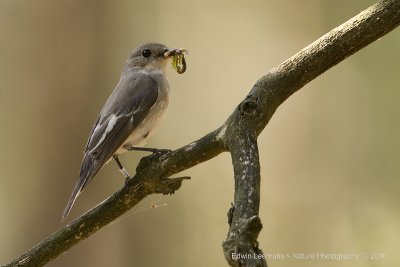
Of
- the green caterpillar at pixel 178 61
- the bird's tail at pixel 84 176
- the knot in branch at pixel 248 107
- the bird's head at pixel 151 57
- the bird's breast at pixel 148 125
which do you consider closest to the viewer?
the knot in branch at pixel 248 107

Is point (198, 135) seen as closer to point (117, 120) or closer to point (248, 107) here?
point (117, 120)

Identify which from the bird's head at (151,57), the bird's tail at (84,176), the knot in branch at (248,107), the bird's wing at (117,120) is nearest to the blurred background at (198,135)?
the bird's head at (151,57)

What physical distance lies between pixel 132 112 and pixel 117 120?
116mm

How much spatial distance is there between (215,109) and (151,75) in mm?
3135

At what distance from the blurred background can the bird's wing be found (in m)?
1.56

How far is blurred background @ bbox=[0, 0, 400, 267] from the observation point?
20.8 ft

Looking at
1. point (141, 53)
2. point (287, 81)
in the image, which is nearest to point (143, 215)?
point (141, 53)

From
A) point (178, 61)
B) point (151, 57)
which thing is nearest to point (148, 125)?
point (178, 61)

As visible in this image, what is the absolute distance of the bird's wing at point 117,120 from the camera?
4.06 m

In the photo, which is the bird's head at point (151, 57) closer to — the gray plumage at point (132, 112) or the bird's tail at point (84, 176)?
the gray plumage at point (132, 112)

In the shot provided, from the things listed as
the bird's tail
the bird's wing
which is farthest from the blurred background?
the bird's tail

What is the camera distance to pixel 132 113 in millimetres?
4488

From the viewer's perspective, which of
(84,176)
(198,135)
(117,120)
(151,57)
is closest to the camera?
(84,176)

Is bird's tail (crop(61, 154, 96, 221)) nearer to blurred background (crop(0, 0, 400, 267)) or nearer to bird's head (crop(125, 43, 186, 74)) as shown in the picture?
bird's head (crop(125, 43, 186, 74))
